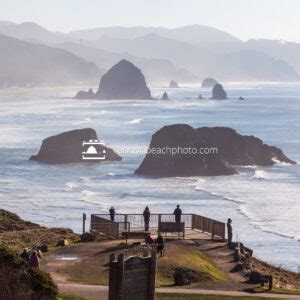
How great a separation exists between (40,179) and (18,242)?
53.4 meters

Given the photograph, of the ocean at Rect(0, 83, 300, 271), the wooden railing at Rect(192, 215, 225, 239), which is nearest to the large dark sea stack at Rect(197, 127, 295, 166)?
the ocean at Rect(0, 83, 300, 271)

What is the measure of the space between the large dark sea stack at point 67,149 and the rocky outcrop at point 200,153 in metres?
11.6

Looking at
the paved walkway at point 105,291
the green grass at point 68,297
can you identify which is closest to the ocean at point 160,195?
the paved walkway at point 105,291

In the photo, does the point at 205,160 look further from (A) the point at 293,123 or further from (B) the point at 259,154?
(A) the point at 293,123

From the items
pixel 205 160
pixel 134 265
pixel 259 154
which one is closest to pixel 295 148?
pixel 259 154

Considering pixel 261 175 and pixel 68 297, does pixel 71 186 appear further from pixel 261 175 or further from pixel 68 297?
pixel 68 297

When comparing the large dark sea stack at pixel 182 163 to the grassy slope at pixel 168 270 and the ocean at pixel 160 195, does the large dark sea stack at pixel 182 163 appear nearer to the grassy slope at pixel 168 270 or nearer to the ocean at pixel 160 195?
the ocean at pixel 160 195

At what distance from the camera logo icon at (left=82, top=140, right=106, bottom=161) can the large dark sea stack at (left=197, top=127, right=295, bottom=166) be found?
11.8m

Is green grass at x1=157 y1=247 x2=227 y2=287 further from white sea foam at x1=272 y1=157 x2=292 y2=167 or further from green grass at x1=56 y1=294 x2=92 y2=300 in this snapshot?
white sea foam at x1=272 y1=157 x2=292 y2=167

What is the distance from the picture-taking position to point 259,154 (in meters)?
108

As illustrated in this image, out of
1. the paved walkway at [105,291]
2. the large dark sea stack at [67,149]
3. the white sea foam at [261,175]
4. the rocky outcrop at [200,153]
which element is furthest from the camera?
the large dark sea stack at [67,149]

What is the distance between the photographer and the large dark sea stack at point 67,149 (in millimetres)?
109938

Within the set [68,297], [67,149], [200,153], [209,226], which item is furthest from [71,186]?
[68,297]

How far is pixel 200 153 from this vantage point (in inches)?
3809
